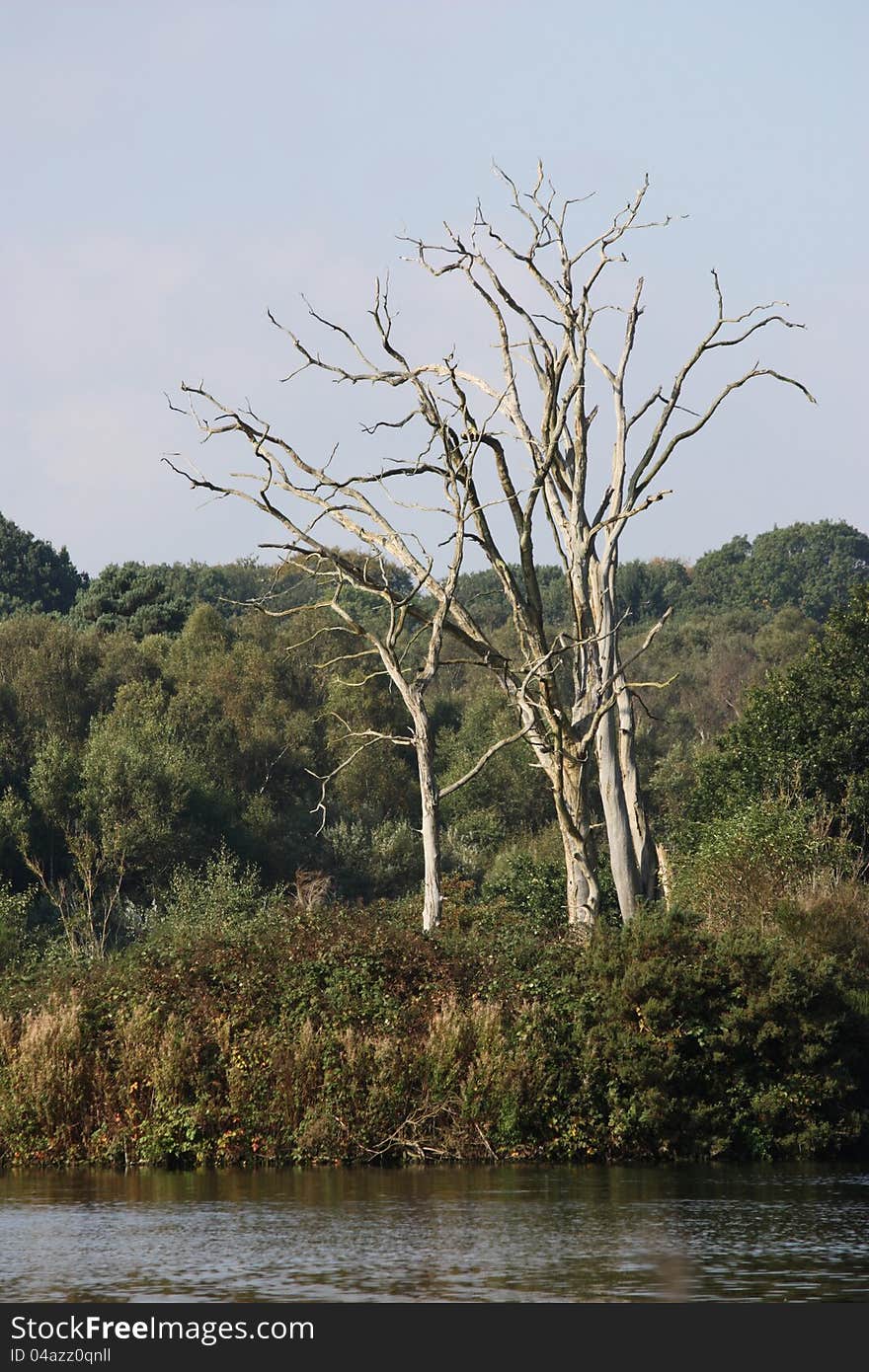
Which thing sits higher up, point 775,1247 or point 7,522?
Result: point 7,522

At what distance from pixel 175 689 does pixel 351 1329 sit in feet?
175

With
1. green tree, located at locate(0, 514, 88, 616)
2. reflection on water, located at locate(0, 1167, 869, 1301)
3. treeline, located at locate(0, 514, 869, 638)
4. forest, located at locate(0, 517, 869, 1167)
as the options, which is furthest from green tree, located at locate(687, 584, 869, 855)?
green tree, located at locate(0, 514, 88, 616)

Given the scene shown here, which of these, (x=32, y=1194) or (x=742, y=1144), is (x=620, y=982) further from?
(x=32, y=1194)

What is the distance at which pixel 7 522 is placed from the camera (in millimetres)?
90062

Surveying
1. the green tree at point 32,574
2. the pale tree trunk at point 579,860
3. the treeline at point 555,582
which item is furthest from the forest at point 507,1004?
the green tree at point 32,574

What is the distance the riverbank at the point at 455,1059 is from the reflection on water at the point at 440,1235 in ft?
2.22

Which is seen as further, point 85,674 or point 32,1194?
point 85,674

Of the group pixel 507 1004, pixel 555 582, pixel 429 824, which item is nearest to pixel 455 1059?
pixel 507 1004

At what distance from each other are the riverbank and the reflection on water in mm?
676

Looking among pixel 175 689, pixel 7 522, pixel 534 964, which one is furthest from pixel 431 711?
pixel 534 964

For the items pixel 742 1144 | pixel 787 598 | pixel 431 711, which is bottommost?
pixel 742 1144

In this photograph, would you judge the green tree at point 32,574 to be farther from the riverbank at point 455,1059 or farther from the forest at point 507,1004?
the riverbank at point 455,1059

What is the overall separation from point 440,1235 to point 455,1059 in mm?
5551

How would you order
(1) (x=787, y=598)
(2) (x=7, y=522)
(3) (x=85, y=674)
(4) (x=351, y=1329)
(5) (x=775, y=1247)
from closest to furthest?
(4) (x=351, y=1329), (5) (x=775, y=1247), (3) (x=85, y=674), (2) (x=7, y=522), (1) (x=787, y=598)
